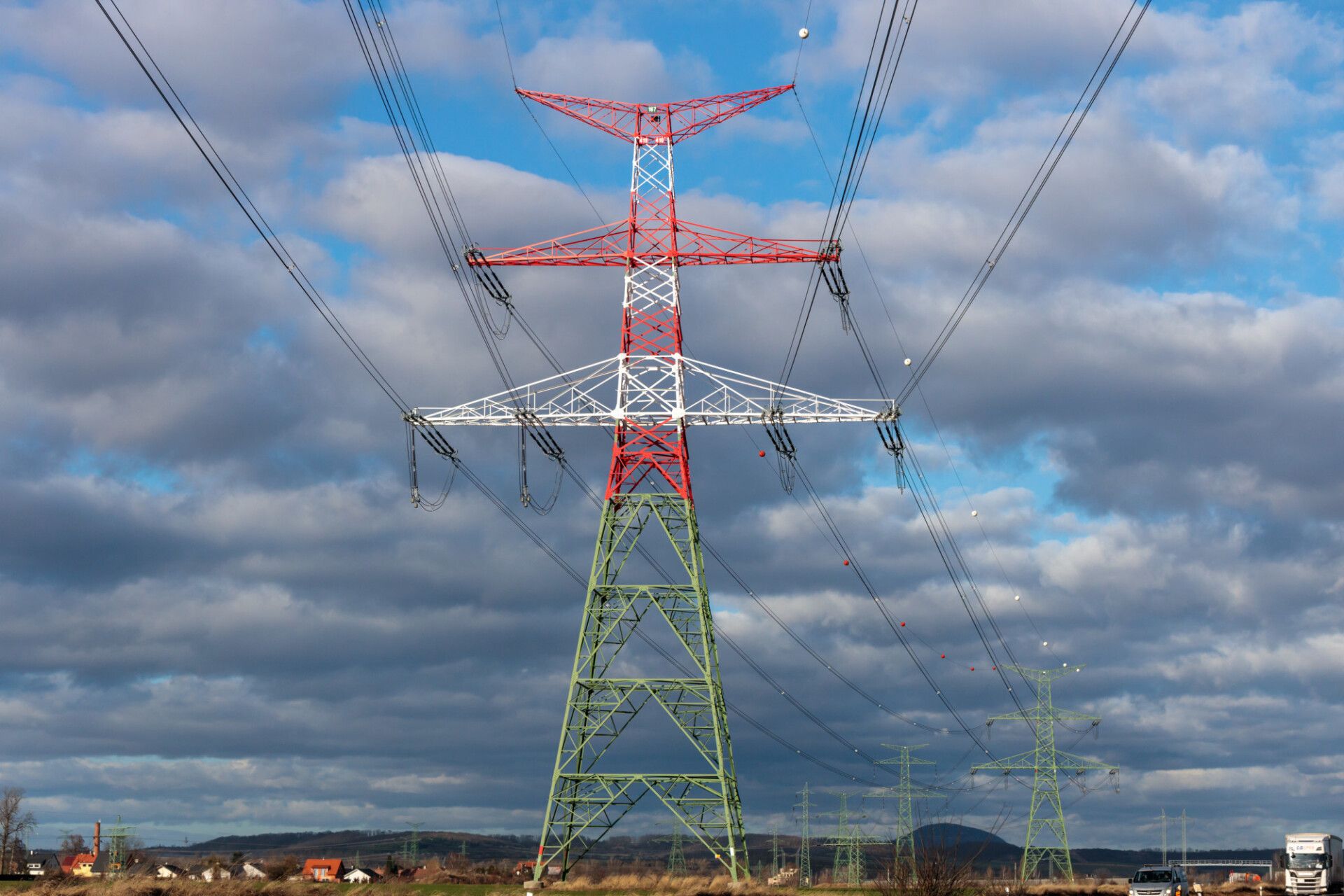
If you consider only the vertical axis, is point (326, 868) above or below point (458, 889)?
below

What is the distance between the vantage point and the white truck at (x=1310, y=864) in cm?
7194

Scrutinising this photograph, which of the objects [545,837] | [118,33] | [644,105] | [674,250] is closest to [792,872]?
[545,837]

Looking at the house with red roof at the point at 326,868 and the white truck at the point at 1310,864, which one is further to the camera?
the house with red roof at the point at 326,868

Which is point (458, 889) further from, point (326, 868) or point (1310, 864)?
point (326, 868)

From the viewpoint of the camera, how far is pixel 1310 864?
73.1 metres

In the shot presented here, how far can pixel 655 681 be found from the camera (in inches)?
2047

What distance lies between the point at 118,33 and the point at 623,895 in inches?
1463

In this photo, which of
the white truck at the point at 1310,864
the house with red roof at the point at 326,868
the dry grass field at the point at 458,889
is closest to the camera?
the dry grass field at the point at 458,889

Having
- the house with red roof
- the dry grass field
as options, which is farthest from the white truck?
the house with red roof

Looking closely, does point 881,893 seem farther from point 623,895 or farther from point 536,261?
point 536,261

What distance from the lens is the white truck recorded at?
71.9 meters

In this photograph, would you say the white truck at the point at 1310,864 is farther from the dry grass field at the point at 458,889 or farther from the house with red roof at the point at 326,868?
the house with red roof at the point at 326,868

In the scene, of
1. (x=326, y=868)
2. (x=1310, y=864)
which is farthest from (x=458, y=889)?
(x=326, y=868)

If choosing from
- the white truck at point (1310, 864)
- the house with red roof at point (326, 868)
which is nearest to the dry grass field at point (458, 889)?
the white truck at point (1310, 864)
